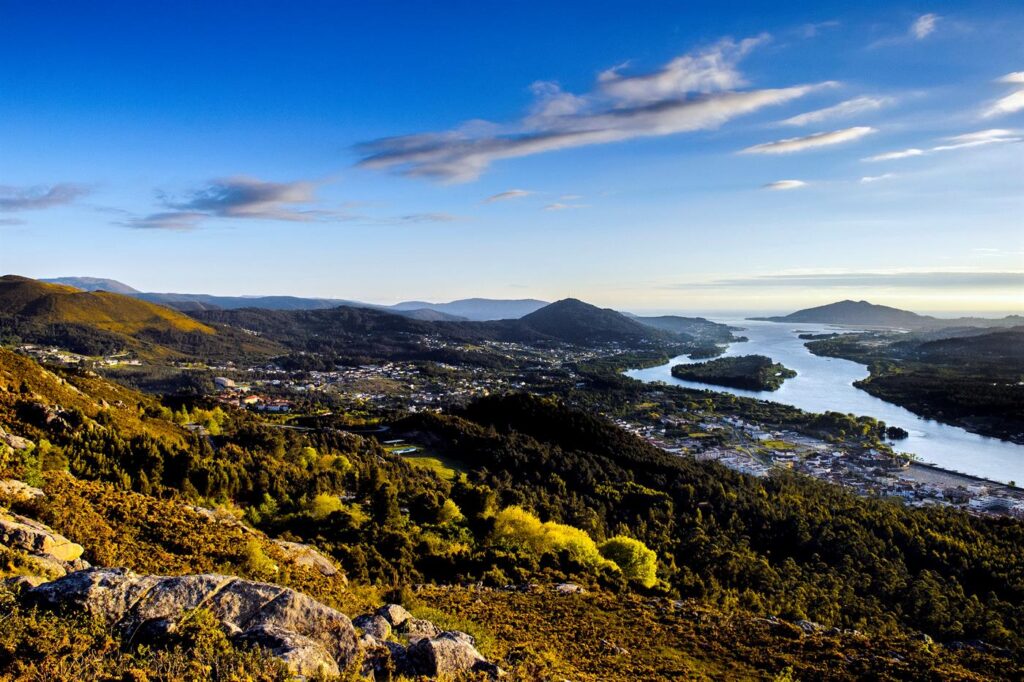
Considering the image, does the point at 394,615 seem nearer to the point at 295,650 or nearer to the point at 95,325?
the point at 295,650

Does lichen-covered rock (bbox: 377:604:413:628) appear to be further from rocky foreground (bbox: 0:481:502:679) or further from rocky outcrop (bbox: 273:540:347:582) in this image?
rocky outcrop (bbox: 273:540:347:582)

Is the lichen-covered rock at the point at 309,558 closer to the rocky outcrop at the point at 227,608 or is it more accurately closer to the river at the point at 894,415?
the rocky outcrop at the point at 227,608

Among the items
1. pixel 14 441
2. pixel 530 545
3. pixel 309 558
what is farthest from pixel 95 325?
pixel 309 558

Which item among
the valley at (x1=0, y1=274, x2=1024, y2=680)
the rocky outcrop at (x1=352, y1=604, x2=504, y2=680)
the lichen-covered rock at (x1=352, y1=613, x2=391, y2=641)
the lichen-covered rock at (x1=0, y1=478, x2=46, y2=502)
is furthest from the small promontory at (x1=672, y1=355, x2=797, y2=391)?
the lichen-covered rock at (x1=0, y1=478, x2=46, y2=502)

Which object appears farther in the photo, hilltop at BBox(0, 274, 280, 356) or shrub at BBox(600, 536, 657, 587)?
hilltop at BBox(0, 274, 280, 356)

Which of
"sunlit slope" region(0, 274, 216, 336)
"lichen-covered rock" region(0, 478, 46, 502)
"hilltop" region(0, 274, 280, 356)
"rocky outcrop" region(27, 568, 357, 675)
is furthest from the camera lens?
"sunlit slope" region(0, 274, 216, 336)

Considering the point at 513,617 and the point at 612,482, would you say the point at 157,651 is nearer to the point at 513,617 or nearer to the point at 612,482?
the point at 513,617

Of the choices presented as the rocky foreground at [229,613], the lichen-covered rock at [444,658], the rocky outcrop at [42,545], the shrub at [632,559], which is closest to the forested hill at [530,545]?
the shrub at [632,559]

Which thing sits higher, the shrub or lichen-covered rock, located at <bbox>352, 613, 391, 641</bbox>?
lichen-covered rock, located at <bbox>352, 613, 391, 641</bbox>
